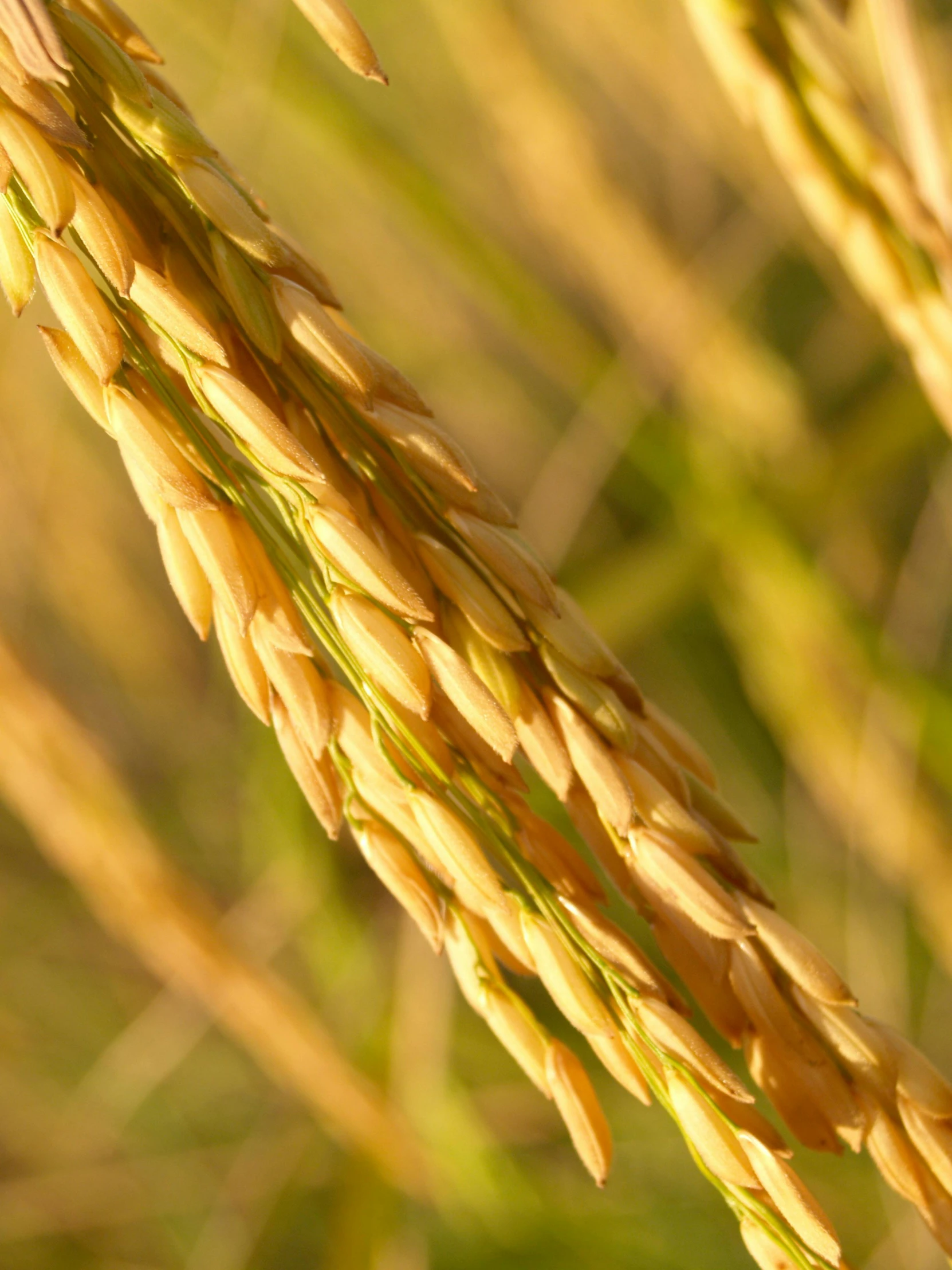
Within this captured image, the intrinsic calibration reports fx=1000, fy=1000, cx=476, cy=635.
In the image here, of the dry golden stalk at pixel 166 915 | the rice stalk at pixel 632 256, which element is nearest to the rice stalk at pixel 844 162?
the rice stalk at pixel 632 256

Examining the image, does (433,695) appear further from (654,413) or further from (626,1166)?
(626,1166)

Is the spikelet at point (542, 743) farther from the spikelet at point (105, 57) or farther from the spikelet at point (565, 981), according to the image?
the spikelet at point (105, 57)

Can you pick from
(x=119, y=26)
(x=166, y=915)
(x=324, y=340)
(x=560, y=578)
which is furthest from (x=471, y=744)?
(x=560, y=578)

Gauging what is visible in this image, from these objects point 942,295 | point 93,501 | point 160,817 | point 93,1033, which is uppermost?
point 942,295

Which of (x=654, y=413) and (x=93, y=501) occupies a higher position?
(x=654, y=413)

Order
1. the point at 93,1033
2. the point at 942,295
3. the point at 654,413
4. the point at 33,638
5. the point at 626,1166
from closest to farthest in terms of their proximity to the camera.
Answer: the point at 942,295 < the point at 654,413 < the point at 626,1166 < the point at 93,1033 < the point at 33,638

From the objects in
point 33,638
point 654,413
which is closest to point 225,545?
point 654,413
